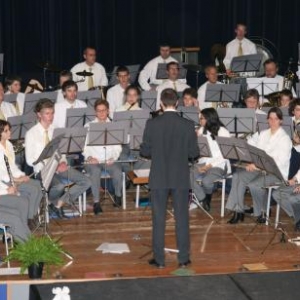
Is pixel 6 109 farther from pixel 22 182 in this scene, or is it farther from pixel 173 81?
pixel 173 81

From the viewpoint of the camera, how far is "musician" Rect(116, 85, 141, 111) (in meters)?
12.2

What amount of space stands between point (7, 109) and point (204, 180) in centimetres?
312

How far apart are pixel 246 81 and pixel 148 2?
4.12 metres

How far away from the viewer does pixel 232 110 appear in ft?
37.4

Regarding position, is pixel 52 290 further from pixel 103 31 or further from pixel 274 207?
pixel 103 31

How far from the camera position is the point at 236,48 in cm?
1565

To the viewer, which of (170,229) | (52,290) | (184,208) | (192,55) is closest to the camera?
(52,290)

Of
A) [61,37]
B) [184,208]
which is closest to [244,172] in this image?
[184,208]

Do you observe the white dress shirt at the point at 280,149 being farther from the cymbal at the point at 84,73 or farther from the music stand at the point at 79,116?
the cymbal at the point at 84,73

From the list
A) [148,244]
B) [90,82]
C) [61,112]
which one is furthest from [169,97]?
[90,82]

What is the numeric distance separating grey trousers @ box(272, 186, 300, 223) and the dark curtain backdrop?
7.68m

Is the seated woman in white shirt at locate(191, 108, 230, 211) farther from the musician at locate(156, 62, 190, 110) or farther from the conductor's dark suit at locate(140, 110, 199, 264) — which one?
the musician at locate(156, 62, 190, 110)

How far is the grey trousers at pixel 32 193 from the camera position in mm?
9656

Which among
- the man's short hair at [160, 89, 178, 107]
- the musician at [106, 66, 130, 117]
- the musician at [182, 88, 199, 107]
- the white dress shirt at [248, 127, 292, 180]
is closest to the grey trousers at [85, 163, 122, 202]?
the musician at [182, 88, 199, 107]
